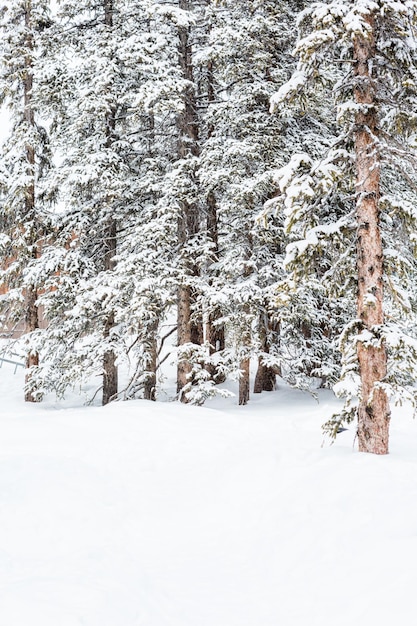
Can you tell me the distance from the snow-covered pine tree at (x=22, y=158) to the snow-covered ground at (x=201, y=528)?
695cm

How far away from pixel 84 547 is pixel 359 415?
12.6 ft

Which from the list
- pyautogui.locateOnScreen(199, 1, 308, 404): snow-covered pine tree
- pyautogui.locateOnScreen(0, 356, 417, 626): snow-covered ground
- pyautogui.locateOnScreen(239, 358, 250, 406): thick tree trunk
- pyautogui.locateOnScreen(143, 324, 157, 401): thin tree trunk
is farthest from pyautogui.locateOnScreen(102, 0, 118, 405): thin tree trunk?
pyautogui.locateOnScreen(0, 356, 417, 626): snow-covered ground

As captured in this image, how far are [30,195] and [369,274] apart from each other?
1149cm

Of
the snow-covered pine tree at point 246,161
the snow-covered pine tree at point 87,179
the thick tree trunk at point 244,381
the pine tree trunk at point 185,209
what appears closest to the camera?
the snow-covered pine tree at point 246,161

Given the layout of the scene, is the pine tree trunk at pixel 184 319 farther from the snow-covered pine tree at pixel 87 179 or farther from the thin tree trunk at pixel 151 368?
the snow-covered pine tree at pixel 87 179

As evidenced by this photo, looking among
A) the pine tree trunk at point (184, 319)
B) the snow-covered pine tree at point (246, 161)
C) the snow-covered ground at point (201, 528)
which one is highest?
the snow-covered pine tree at point (246, 161)

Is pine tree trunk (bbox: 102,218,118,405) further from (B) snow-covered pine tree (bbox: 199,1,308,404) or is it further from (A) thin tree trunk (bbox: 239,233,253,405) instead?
(A) thin tree trunk (bbox: 239,233,253,405)

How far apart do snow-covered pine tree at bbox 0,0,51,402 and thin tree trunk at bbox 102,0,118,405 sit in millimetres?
1965

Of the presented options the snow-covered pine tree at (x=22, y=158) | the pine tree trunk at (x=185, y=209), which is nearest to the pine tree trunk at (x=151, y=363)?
the pine tree trunk at (x=185, y=209)

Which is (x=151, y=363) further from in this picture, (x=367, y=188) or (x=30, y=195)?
(x=367, y=188)

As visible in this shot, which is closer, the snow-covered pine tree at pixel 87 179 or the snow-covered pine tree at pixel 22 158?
the snow-covered pine tree at pixel 87 179

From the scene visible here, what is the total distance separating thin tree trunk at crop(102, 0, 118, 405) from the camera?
14094 mm

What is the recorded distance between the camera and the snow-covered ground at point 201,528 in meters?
4.14

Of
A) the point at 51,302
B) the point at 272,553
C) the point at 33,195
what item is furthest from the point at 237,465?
the point at 33,195
